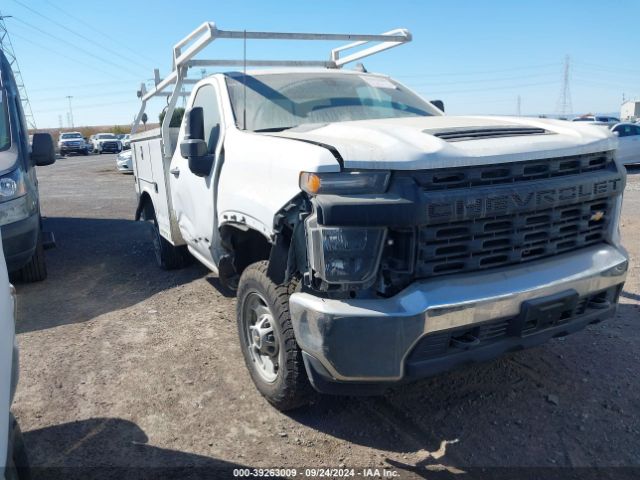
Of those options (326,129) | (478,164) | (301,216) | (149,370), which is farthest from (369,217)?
(149,370)

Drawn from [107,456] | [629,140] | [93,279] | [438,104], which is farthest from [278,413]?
[629,140]

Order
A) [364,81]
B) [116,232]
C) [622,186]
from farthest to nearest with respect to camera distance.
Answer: [116,232] < [364,81] < [622,186]

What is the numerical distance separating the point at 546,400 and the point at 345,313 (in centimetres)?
165

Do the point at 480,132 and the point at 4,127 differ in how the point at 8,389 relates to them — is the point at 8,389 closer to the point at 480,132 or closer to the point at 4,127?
the point at 480,132

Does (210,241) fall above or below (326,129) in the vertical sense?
below

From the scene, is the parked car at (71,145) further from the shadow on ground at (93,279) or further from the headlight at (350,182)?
the headlight at (350,182)

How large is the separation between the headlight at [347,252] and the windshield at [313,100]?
1.61m

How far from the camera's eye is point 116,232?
9.38 meters

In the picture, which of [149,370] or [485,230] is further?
[149,370]

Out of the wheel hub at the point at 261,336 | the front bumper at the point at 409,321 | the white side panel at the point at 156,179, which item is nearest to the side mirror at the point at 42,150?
the white side panel at the point at 156,179

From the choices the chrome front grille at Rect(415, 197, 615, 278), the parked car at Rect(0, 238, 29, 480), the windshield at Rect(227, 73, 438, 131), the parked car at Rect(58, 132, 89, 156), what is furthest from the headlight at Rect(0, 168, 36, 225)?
the parked car at Rect(58, 132, 89, 156)

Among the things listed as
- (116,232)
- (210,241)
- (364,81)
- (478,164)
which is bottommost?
(116,232)

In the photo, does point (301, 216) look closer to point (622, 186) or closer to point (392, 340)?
point (392, 340)

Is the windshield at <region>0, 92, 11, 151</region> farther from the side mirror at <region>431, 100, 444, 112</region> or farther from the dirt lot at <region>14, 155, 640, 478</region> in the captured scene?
the side mirror at <region>431, 100, 444, 112</region>
